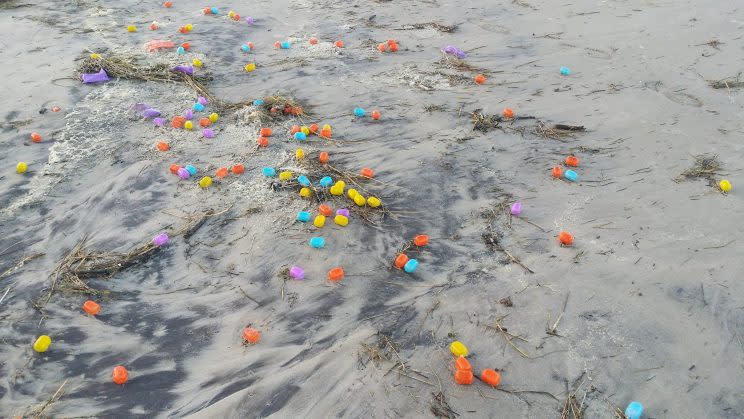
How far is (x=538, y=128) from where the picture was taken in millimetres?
5301

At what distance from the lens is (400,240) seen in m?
3.98

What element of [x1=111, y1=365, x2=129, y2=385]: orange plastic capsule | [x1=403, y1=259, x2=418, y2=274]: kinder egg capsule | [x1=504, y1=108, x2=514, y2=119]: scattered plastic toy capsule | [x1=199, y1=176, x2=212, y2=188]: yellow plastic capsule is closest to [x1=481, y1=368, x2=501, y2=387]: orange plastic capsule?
[x1=403, y1=259, x2=418, y2=274]: kinder egg capsule

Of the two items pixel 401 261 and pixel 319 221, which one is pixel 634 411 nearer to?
pixel 401 261

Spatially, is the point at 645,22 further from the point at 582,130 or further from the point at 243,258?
the point at 243,258

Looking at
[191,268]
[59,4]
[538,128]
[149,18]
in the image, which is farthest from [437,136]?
[59,4]

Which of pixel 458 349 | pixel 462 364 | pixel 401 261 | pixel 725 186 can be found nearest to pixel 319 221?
pixel 401 261

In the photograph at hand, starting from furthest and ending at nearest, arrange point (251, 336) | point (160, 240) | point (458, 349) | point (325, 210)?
point (325, 210) → point (160, 240) → point (251, 336) → point (458, 349)

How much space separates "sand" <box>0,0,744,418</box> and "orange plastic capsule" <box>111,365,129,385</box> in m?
0.07

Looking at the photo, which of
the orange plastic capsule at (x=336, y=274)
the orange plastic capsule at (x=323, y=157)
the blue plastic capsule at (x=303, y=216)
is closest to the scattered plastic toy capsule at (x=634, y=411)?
the orange plastic capsule at (x=336, y=274)

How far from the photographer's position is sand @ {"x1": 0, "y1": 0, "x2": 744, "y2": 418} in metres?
2.94

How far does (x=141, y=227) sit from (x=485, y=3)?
7072 millimetres

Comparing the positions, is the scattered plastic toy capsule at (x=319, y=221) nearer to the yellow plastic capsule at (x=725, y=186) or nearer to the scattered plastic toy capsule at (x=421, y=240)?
the scattered plastic toy capsule at (x=421, y=240)

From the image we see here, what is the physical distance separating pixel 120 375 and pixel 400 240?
2.24 meters

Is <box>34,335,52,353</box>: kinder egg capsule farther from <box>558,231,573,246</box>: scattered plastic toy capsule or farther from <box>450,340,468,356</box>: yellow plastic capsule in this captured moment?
<box>558,231,573,246</box>: scattered plastic toy capsule
